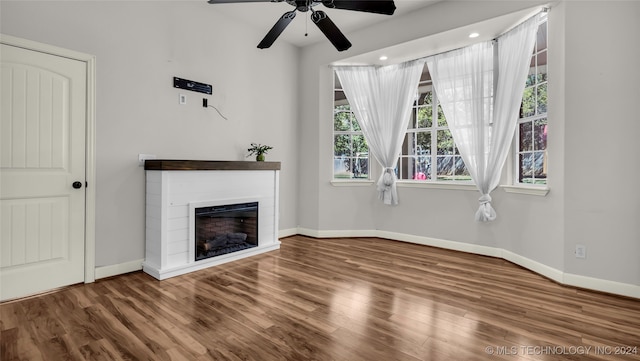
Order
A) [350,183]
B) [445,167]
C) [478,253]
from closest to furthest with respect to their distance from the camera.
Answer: [478,253] < [445,167] < [350,183]

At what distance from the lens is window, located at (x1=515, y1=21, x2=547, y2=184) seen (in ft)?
11.1

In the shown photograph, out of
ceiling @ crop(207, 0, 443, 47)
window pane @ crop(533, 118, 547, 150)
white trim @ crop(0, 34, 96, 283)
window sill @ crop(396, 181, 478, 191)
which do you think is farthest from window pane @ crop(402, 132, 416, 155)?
white trim @ crop(0, 34, 96, 283)

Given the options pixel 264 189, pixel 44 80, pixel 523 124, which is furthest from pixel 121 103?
pixel 523 124

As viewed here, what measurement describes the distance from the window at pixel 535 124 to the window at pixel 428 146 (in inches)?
28.3

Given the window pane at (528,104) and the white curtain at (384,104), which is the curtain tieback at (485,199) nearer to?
the window pane at (528,104)

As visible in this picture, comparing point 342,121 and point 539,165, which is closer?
point 539,165

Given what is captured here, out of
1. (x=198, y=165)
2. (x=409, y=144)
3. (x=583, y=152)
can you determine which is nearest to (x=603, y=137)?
(x=583, y=152)

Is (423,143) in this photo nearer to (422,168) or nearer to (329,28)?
(422,168)

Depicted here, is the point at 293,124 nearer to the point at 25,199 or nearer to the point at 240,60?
the point at 240,60

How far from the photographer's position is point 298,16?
4.09 m

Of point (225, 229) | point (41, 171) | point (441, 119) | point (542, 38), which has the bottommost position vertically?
point (225, 229)

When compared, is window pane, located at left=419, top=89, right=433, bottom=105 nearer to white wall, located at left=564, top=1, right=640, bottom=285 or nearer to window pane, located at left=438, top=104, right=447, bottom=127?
window pane, located at left=438, top=104, right=447, bottom=127

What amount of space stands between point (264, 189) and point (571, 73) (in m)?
3.57

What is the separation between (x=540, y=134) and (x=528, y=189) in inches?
25.0
